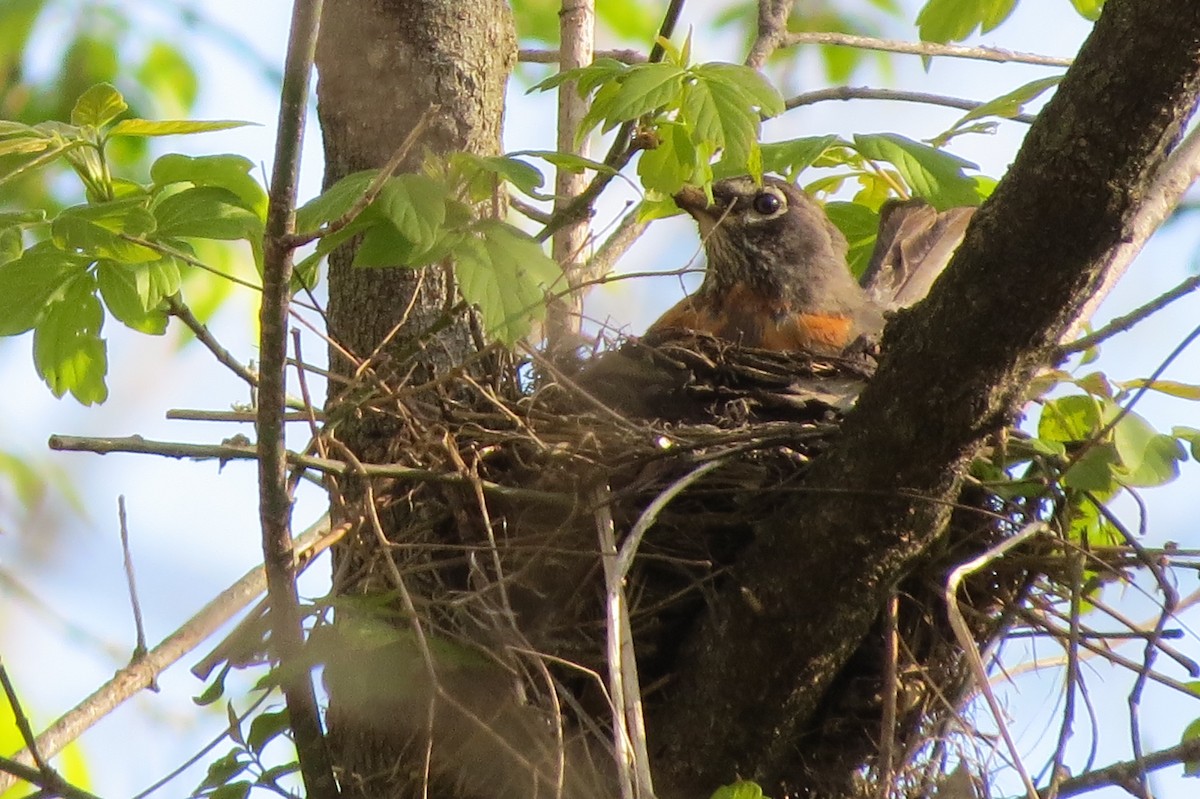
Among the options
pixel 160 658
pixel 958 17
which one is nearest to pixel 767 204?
pixel 958 17

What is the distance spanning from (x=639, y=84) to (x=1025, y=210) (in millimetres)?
601

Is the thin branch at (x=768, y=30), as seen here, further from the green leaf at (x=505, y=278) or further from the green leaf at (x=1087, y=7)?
the green leaf at (x=505, y=278)

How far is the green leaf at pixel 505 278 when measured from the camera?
75.2 inches

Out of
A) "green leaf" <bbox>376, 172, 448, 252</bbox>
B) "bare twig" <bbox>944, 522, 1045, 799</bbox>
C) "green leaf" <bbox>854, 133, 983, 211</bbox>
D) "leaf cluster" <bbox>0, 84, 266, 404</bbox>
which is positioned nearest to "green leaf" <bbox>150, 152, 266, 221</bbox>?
"leaf cluster" <bbox>0, 84, 266, 404</bbox>

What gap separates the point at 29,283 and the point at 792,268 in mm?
2369

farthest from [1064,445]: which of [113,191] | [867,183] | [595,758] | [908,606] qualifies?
[113,191]

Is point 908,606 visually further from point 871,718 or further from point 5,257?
point 5,257

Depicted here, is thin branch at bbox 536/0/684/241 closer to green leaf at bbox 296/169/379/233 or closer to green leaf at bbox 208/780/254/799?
green leaf at bbox 296/169/379/233

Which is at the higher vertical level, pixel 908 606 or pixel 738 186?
pixel 738 186

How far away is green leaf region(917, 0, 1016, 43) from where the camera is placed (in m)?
3.40

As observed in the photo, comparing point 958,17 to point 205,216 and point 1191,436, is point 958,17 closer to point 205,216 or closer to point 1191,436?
point 1191,436

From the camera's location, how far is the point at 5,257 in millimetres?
2148

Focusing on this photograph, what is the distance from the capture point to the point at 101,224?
206 cm

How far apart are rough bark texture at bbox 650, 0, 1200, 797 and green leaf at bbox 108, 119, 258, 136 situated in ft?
3.65
